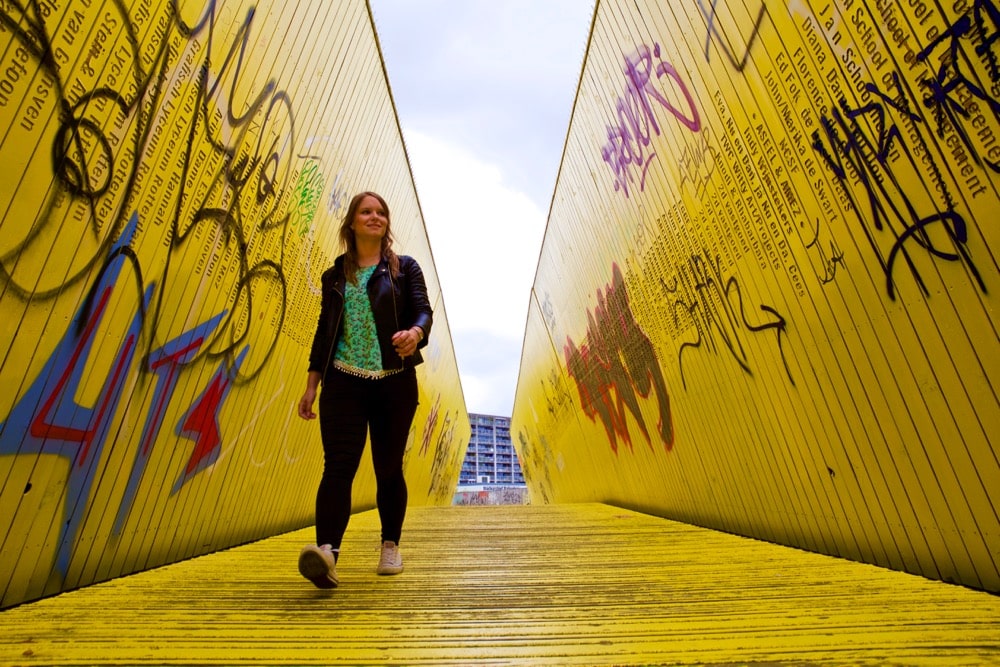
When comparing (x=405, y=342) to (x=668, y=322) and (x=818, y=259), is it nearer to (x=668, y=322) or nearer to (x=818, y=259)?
(x=818, y=259)

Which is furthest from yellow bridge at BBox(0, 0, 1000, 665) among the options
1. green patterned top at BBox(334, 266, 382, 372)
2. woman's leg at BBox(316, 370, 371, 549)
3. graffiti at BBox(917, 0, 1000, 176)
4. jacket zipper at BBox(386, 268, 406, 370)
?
jacket zipper at BBox(386, 268, 406, 370)

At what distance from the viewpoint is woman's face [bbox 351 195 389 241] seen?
2783 millimetres

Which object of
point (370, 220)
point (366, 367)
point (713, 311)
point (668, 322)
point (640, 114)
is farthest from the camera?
point (668, 322)

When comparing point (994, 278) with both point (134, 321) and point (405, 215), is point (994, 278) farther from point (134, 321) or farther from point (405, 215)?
point (405, 215)

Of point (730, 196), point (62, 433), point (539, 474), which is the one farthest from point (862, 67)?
point (539, 474)

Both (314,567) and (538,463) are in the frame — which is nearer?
(314,567)

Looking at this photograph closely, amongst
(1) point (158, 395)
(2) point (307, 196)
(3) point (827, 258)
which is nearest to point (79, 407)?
(1) point (158, 395)

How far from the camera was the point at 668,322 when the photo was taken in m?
4.70

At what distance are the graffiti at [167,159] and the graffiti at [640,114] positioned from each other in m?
2.57

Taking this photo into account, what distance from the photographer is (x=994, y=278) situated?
72.7 inches

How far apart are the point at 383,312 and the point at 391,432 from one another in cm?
56

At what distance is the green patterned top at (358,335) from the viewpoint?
2.58 meters

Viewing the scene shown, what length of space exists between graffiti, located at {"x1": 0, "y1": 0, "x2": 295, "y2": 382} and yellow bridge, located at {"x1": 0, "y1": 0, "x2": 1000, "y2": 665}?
15mm

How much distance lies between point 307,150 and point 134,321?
2.02 m
